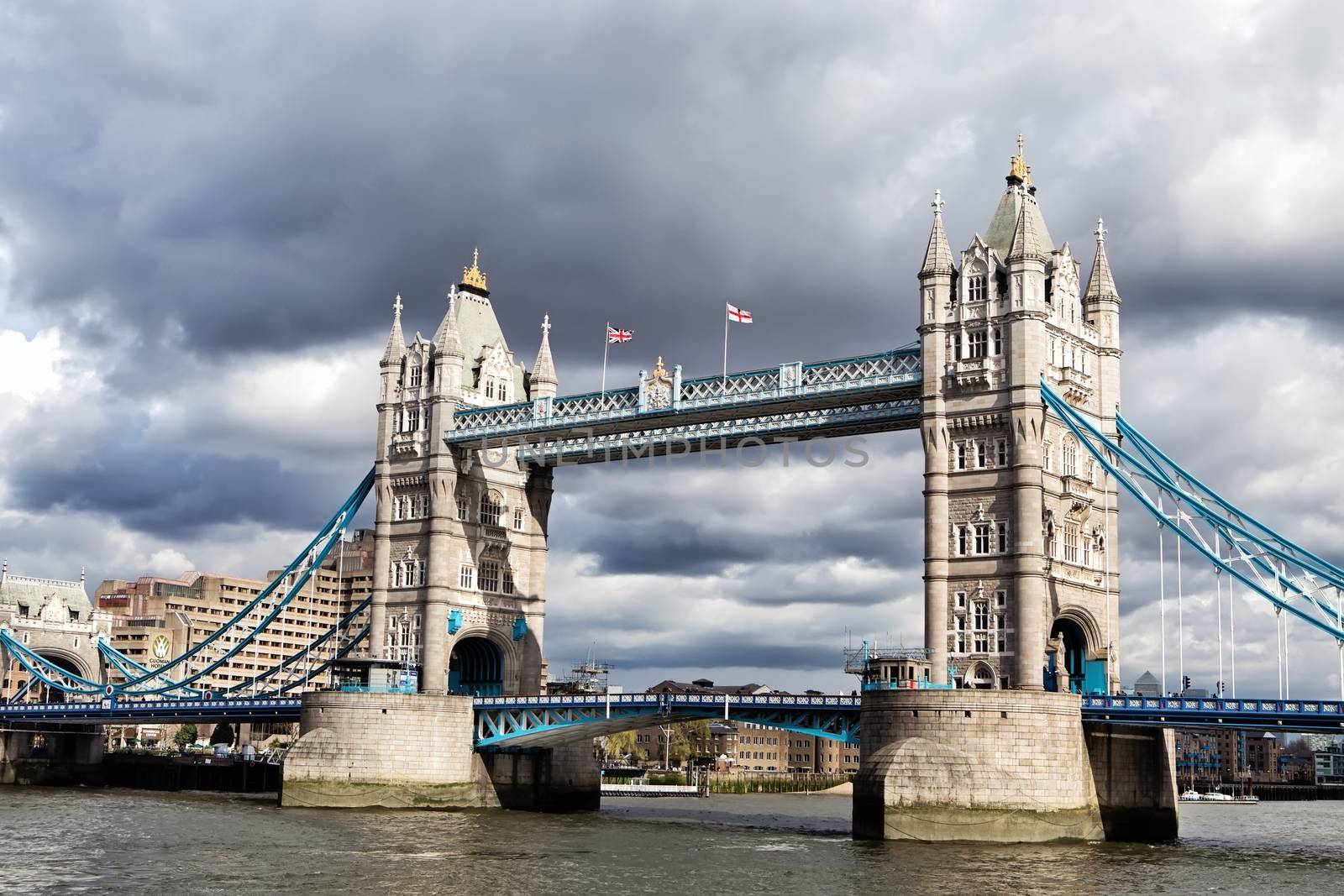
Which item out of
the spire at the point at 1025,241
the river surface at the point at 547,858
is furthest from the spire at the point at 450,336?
the spire at the point at 1025,241

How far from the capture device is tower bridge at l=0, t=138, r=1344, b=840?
71688 millimetres

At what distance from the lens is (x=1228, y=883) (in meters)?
58.2

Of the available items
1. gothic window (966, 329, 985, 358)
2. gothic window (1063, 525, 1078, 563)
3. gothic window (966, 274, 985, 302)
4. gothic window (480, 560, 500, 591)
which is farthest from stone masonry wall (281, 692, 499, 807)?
gothic window (966, 274, 985, 302)

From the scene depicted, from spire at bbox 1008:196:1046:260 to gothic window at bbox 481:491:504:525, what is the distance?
37730mm

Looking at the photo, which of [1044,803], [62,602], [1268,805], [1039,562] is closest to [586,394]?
[1039,562]

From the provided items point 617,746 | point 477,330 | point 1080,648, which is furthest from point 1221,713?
point 617,746

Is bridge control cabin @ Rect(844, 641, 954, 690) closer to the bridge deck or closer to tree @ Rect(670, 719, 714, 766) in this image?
the bridge deck

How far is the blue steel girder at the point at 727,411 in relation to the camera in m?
85.1

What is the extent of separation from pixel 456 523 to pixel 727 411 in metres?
20.7

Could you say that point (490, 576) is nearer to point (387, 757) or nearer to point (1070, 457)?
point (387, 757)

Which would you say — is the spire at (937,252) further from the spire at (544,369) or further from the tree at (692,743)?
the tree at (692,743)

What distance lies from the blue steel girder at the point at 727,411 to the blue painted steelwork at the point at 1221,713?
1892 centimetres

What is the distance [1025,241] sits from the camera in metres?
79.9

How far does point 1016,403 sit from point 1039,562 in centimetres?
761
